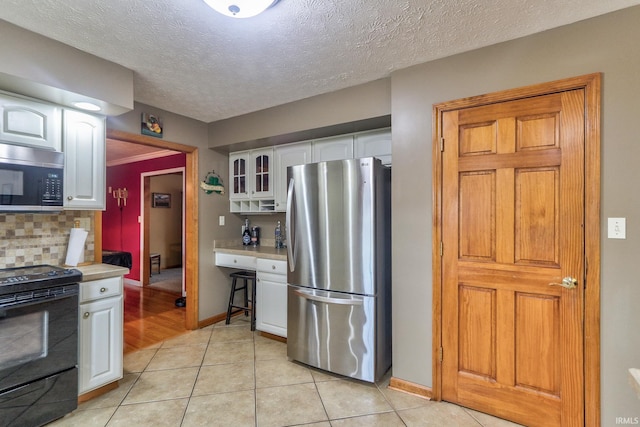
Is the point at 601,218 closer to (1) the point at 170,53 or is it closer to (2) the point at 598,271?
(2) the point at 598,271

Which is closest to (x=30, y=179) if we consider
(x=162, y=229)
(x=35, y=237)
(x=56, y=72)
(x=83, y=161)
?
(x=83, y=161)

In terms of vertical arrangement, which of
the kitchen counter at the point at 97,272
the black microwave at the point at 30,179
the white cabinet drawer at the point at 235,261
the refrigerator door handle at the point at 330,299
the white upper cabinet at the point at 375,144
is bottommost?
the refrigerator door handle at the point at 330,299

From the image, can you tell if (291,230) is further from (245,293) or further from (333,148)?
(245,293)

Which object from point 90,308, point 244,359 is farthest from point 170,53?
point 244,359

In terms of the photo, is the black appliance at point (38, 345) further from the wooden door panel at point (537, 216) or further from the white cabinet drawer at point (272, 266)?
the wooden door panel at point (537, 216)

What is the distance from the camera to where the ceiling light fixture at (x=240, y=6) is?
1398mm

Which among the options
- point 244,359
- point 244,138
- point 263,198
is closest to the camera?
point 244,359

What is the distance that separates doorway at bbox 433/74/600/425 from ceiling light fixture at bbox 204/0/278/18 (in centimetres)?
129

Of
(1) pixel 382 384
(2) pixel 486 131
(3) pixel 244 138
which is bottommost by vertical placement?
(1) pixel 382 384

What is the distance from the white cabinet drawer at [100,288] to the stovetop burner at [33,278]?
0.31ft

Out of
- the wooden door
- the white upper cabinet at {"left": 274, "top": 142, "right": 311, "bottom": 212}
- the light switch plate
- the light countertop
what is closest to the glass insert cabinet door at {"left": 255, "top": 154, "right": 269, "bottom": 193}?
the white upper cabinet at {"left": 274, "top": 142, "right": 311, "bottom": 212}

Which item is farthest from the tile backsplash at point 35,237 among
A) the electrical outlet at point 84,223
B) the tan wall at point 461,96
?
the tan wall at point 461,96

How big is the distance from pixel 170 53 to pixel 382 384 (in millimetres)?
2787

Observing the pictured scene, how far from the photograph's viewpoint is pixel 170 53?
1995 millimetres
